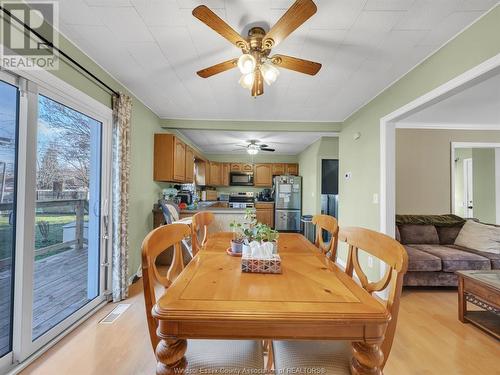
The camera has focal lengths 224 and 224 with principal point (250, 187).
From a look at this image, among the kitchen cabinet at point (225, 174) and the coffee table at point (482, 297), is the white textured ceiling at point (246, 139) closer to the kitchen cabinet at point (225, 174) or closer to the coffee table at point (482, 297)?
the kitchen cabinet at point (225, 174)

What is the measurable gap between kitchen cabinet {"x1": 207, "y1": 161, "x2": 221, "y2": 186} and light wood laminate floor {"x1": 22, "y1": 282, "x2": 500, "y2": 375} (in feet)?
15.4

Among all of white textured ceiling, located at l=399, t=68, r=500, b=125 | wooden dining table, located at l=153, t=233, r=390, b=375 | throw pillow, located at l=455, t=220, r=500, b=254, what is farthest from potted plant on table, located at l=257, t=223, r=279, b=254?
throw pillow, located at l=455, t=220, r=500, b=254

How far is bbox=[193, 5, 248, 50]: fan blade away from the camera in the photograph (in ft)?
3.89

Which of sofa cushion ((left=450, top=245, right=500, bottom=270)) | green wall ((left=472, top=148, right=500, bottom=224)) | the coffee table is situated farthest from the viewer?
green wall ((left=472, top=148, right=500, bottom=224))

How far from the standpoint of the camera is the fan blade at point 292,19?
1.12 meters

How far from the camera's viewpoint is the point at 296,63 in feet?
5.35

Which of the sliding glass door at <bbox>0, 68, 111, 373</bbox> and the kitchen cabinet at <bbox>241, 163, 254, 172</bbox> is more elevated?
the kitchen cabinet at <bbox>241, 163, 254, 172</bbox>

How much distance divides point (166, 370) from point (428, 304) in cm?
285

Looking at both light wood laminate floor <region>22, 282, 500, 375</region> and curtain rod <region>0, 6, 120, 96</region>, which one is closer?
curtain rod <region>0, 6, 120, 96</region>

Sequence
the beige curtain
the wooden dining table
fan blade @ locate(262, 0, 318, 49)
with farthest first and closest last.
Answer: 1. the beige curtain
2. fan blade @ locate(262, 0, 318, 49)
3. the wooden dining table

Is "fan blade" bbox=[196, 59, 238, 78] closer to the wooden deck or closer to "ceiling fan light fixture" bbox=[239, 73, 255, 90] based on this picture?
"ceiling fan light fixture" bbox=[239, 73, 255, 90]

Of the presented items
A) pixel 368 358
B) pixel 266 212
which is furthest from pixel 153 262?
pixel 266 212

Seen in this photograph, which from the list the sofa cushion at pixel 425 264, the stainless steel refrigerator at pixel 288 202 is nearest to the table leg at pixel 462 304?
the sofa cushion at pixel 425 264

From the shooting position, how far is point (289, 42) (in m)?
1.77
